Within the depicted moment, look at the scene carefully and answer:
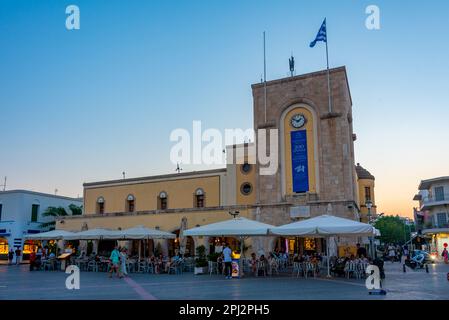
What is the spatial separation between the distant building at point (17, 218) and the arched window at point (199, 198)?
16403mm

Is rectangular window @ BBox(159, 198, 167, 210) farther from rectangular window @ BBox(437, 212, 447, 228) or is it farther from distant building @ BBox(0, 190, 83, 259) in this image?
rectangular window @ BBox(437, 212, 447, 228)

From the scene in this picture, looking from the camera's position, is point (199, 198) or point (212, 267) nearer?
point (212, 267)

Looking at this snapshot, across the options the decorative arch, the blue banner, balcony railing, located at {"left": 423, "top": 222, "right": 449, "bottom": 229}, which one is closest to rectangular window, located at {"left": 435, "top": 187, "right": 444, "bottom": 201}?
balcony railing, located at {"left": 423, "top": 222, "right": 449, "bottom": 229}

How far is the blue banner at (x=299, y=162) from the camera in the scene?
26.8 meters

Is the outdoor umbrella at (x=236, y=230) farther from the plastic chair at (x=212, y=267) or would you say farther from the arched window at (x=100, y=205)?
the arched window at (x=100, y=205)

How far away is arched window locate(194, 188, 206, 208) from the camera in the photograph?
33.9m

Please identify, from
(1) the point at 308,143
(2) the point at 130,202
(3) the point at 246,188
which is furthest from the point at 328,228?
(2) the point at 130,202

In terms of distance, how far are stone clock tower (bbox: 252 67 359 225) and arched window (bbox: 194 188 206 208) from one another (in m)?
7.26

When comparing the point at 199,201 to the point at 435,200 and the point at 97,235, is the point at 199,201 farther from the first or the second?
the point at 435,200

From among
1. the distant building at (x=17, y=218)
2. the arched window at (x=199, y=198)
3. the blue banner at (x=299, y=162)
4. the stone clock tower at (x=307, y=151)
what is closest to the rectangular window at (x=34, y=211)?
the distant building at (x=17, y=218)

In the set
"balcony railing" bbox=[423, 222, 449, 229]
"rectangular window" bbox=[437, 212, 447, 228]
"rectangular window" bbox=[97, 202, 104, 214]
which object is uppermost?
"rectangular window" bbox=[97, 202, 104, 214]

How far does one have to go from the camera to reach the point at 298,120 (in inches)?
1088

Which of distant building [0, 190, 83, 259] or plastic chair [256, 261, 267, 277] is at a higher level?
distant building [0, 190, 83, 259]

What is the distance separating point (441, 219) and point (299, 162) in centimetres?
2982
